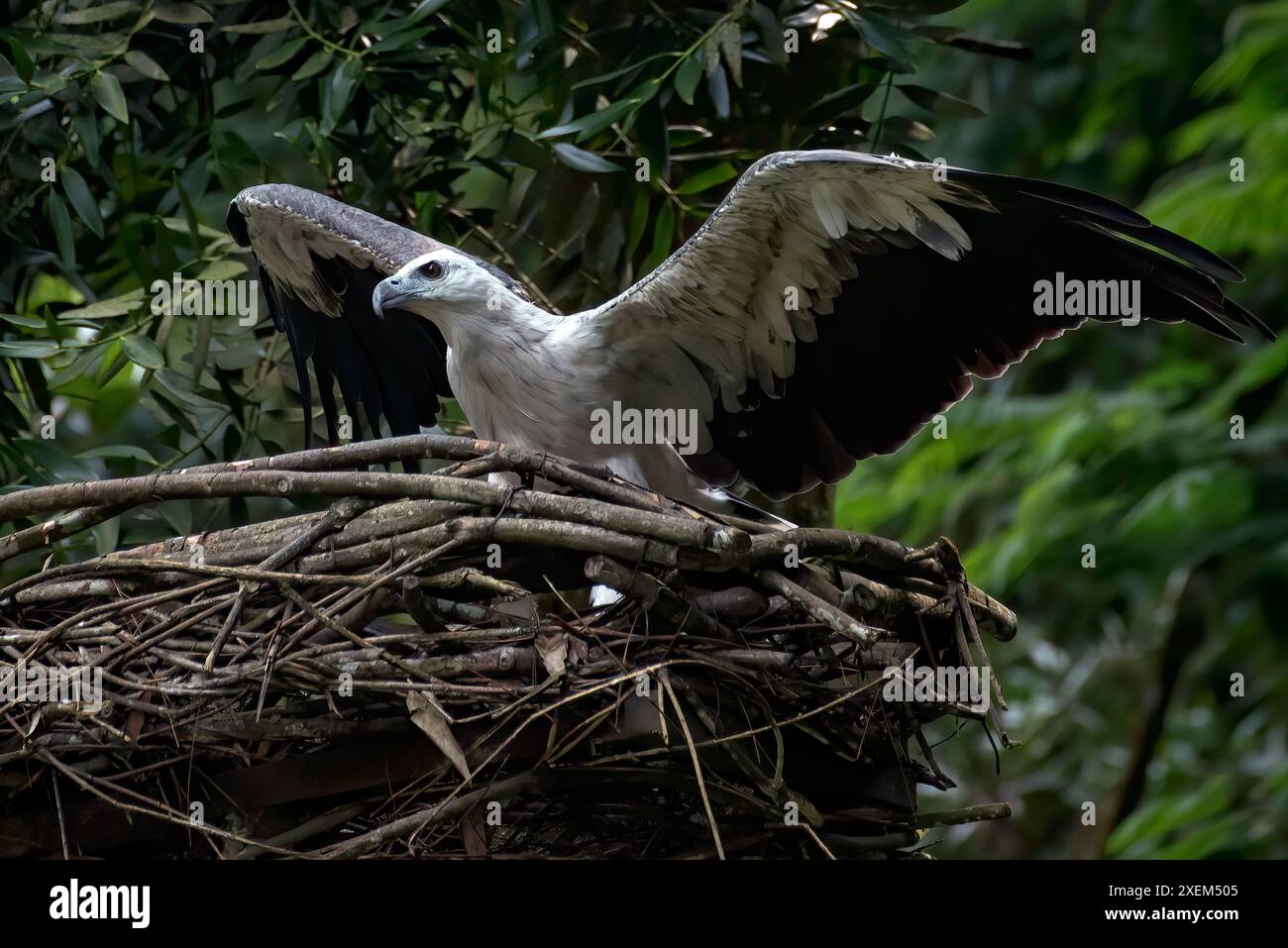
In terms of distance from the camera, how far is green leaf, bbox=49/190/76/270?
5707 millimetres

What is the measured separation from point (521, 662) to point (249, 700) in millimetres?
775

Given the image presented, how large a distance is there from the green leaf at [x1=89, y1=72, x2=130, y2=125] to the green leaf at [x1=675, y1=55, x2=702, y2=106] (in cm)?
202

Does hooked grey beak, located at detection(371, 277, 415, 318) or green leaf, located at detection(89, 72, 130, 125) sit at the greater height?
green leaf, located at detection(89, 72, 130, 125)

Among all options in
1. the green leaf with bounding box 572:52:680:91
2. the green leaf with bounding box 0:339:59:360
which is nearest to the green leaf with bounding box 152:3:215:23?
the green leaf with bounding box 0:339:59:360

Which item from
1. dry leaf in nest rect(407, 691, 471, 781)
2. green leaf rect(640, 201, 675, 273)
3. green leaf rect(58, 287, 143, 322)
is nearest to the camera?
dry leaf in nest rect(407, 691, 471, 781)

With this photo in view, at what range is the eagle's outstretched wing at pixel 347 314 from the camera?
19.8 ft

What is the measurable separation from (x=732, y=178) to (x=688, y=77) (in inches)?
29.2

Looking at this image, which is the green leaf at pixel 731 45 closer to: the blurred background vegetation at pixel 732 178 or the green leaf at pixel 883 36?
the blurred background vegetation at pixel 732 178

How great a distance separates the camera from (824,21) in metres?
6.27

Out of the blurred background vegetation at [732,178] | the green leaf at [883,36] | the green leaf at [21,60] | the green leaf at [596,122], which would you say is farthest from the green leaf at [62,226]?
the green leaf at [883,36]

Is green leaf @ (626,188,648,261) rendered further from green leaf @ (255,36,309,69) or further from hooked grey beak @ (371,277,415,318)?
green leaf @ (255,36,309,69)

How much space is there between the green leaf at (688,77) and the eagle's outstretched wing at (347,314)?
3.43 ft

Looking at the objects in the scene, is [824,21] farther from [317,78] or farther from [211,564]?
[211,564]
